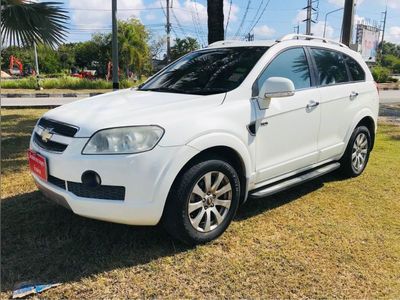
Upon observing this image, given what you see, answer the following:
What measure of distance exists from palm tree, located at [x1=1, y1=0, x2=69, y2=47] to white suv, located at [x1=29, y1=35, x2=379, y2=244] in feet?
10.1

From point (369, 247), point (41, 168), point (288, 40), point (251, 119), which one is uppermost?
point (288, 40)

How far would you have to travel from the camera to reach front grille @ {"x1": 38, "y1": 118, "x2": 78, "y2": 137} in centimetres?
328

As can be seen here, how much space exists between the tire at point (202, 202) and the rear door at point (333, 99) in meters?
1.56

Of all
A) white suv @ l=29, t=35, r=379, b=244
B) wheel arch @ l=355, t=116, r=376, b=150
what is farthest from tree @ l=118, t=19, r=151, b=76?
white suv @ l=29, t=35, r=379, b=244

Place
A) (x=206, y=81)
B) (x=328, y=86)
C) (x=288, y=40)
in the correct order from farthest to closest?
(x=328, y=86), (x=288, y=40), (x=206, y=81)

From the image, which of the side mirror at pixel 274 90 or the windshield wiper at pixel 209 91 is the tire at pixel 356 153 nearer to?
the side mirror at pixel 274 90

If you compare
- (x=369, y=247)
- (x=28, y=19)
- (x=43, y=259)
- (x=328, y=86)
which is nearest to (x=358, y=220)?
(x=369, y=247)

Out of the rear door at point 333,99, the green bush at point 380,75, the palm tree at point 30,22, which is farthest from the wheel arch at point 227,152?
A: the green bush at point 380,75

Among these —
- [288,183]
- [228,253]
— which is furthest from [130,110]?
[288,183]

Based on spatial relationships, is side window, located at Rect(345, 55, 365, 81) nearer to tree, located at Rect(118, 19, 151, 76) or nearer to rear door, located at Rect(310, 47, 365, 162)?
rear door, located at Rect(310, 47, 365, 162)

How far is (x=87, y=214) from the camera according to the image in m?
3.21

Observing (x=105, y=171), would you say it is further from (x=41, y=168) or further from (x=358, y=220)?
(x=358, y=220)

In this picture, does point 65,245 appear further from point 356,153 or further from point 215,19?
point 215,19

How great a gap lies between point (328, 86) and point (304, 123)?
2.32 feet
